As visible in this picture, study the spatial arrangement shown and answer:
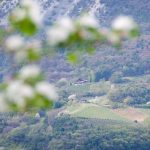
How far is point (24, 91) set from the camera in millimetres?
3320

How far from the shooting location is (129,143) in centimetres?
6962

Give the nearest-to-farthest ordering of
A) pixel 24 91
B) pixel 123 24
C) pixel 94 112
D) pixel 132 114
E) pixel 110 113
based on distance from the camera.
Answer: pixel 24 91 → pixel 123 24 → pixel 94 112 → pixel 110 113 → pixel 132 114

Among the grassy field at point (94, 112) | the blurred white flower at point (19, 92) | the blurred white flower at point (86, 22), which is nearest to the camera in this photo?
the blurred white flower at point (19, 92)

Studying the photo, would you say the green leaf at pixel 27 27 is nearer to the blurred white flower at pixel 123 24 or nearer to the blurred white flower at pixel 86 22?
the blurred white flower at pixel 86 22

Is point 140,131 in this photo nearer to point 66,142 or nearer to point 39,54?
point 66,142

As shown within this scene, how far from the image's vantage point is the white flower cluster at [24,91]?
3.33m

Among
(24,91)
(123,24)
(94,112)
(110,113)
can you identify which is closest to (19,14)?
(24,91)

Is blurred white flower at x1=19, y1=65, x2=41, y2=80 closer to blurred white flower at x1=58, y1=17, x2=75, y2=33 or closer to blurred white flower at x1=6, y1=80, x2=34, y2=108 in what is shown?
blurred white flower at x1=6, y1=80, x2=34, y2=108

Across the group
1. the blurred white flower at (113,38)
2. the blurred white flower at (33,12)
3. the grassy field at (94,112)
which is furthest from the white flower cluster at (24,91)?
the grassy field at (94,112)

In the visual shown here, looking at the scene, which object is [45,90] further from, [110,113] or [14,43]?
[110,113]

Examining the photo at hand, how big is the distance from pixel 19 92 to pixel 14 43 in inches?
9.1

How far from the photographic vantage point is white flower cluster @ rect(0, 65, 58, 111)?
3334 millimetres

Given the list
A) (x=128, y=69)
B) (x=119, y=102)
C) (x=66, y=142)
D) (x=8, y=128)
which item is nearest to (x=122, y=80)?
(x=128, y=69)

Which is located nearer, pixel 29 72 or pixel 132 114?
pixel 29 72
